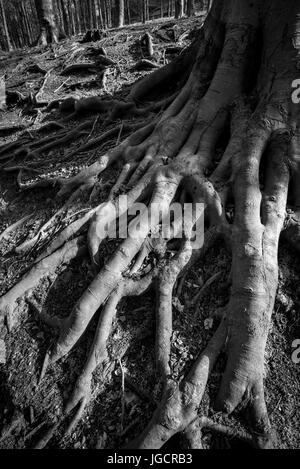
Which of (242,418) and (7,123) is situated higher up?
(7,123)

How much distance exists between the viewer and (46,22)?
11.1 m

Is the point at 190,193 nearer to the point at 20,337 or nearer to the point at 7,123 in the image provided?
the point at 20,337

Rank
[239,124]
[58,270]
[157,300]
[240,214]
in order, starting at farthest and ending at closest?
1. [239,124]
2. [58,270]
3. [240,214]
4. [157,300]

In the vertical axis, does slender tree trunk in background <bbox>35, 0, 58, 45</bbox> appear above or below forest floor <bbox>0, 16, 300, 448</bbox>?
above

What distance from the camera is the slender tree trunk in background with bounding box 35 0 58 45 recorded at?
1094 cm

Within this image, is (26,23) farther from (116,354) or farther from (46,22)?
(116,354)

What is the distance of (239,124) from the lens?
11.3 feet

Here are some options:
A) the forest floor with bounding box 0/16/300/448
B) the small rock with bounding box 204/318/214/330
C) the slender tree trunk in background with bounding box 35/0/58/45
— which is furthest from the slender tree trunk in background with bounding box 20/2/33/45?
the small rock with bounding box 204/318/214/330

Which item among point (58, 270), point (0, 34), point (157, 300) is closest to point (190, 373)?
point (157, 300)

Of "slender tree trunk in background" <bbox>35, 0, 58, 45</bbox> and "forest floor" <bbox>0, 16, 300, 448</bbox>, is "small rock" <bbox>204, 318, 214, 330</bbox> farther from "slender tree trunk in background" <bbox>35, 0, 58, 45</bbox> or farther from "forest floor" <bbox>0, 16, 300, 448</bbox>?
"slender tree trunk in background" <bbox>35, 0, 58, 45</bbox>

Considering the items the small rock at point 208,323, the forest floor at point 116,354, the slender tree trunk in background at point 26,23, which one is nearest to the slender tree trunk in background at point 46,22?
the forest floor at point 116,354

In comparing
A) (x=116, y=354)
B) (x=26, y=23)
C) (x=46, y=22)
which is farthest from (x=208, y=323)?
(x=26, y=23)

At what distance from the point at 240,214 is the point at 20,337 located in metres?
2.29

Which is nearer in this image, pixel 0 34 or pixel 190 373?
pixel 190 373
